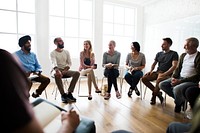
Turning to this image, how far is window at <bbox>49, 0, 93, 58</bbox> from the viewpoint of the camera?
502 cm

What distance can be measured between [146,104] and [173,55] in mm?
1070

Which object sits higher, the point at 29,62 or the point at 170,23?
the point at 170,23

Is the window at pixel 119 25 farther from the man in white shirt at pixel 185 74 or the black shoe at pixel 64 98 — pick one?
the man in white shirt at pixel 185 74

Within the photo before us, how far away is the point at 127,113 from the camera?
2664 millimetres

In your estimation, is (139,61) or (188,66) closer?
(188,66)

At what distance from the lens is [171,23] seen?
5.18 metres

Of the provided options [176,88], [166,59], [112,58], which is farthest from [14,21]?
[176,88]

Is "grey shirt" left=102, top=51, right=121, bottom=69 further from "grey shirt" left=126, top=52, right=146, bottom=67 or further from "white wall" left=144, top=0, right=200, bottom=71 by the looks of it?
"white wall" left=144, top=0, right=200, bottom=71

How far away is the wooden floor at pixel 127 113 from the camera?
217 cm

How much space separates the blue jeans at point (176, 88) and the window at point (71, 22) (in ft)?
10.7

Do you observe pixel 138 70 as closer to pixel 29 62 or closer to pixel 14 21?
pixel 29 62

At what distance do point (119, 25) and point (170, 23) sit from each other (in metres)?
1.79

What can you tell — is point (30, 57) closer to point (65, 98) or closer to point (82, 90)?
point (65, 98)

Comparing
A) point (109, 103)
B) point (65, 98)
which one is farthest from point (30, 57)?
point (109, 103)
